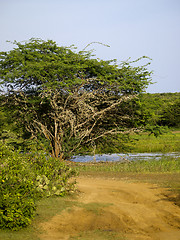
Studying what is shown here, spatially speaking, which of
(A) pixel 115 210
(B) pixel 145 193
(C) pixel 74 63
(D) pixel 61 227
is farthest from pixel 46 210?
(C) pixel 74 63

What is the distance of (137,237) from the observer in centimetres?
593

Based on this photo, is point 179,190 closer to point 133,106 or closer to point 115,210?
point 115,210

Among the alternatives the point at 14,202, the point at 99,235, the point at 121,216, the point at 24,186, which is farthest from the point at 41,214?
the point at 121,216

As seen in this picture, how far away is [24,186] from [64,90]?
9.37 m

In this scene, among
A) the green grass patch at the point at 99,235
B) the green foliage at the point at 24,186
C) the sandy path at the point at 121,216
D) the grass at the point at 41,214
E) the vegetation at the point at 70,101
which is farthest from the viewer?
the vegetation at the point at 70,101

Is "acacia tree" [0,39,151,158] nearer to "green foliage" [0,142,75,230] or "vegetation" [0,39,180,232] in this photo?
"vegetation" [0,39,180,232]

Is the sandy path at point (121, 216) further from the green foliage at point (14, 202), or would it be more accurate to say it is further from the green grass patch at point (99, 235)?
the green foliage at point (14, 202)

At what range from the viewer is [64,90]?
1553 centimetres

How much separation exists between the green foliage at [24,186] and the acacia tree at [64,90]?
588 centimetres

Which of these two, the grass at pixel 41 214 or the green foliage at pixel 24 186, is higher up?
the green foliage at pixel 24 186

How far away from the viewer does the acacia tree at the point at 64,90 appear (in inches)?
605

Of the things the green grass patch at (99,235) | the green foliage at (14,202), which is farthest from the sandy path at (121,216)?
the green foliage at (14,202)

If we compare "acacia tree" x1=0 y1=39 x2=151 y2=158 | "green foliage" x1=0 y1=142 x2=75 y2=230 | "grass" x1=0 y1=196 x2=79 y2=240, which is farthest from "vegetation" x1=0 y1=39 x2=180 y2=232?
"grass" x1=0 y1=196 x2=79 y2=240

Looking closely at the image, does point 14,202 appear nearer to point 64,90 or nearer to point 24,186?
point 24,186
